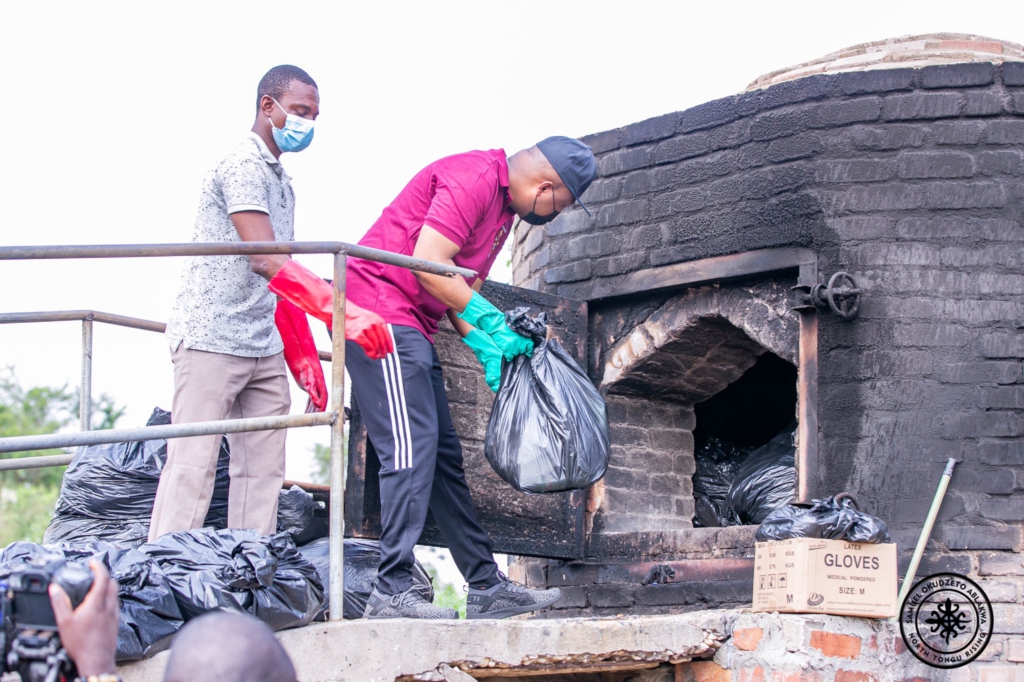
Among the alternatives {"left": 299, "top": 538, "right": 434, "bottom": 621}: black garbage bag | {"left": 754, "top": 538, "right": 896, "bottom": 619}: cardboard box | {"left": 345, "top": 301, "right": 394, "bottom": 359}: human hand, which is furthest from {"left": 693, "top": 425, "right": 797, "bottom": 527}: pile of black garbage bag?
{"left": 345, "top": 301, "right": 394, "bottom": 359}: human hand

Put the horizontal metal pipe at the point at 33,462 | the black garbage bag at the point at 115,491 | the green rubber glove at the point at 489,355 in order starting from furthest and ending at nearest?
1. the black garbage bag at the point at 115,491
2. the green rubber glove at the point at 489,355
3. the horizontal metal pipe at the point at 33,462

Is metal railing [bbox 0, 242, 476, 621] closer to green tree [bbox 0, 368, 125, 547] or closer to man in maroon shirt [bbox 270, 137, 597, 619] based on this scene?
man in maroon shirt [bbox 270, 137, 597, 619]

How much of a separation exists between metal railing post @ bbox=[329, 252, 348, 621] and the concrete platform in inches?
4.4

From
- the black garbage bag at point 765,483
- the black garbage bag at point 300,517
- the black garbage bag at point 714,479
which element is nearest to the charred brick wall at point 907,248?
the black garbage bag at point 765,483

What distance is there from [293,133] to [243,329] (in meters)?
0.71

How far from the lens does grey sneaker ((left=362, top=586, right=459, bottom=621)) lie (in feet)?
12.1

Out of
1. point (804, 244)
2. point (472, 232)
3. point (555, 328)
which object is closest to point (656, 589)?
point (555, 328)

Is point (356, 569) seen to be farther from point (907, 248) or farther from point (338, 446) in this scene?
point (907, 248)

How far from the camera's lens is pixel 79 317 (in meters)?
4.76

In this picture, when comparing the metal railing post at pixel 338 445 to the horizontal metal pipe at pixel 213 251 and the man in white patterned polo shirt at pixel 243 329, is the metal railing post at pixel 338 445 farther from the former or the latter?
the man in white patterned polo shirt at pixel 243 329

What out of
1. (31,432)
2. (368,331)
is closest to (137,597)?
(368,331)

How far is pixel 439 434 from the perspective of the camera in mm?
4242

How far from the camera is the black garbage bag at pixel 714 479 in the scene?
21.4 ft

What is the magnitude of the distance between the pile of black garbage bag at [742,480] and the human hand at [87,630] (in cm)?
384
